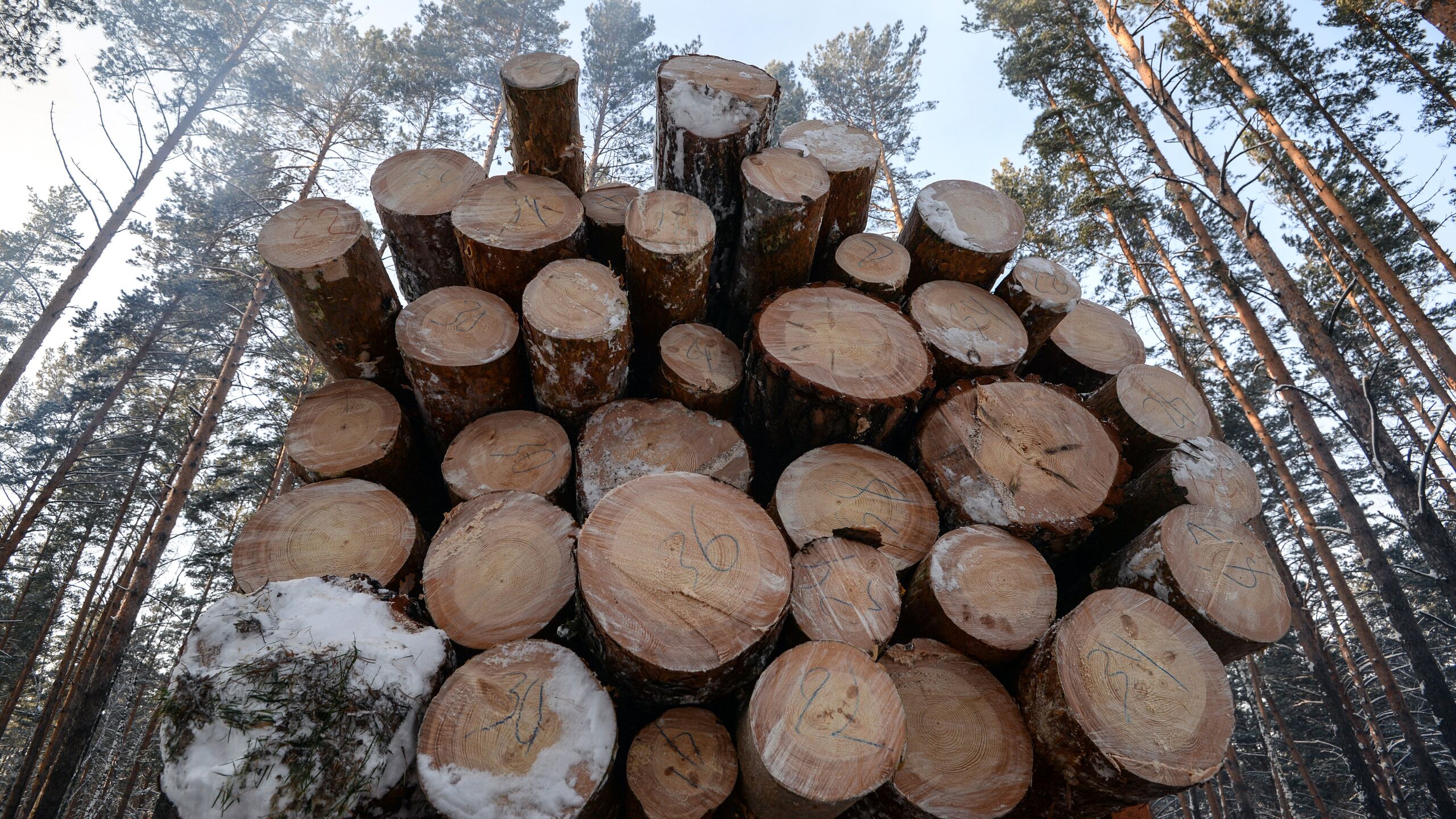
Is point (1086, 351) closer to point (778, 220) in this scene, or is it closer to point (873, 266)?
point (873, 266)

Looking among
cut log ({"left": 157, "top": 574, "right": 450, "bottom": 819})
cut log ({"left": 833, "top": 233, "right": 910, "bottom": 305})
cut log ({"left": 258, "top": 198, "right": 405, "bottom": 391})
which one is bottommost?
cut log ({"left": 157, "top": 574, "right": 450, "bottom": 819})

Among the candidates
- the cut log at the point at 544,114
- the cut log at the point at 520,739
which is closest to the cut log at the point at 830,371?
the cut log at the point at 520,739

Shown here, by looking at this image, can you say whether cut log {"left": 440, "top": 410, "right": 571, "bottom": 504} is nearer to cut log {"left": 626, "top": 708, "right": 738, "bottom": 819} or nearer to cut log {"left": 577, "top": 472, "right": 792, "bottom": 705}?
cut log {"left": 577, "top": 472, "right": 792, "bottom": 705}

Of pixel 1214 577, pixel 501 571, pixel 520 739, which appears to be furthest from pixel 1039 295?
pixel 520 739

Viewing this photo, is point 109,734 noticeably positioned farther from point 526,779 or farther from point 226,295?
point 526,779

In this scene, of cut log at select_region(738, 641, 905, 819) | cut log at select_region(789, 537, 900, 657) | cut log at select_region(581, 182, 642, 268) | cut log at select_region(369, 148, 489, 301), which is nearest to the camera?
cut log at select_region(738, 641, 905, 819)

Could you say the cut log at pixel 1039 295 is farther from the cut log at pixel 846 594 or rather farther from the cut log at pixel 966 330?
the cut log at pixel 846 594

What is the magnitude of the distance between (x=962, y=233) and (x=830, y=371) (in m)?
1.26

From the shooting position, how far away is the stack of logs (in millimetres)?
1803

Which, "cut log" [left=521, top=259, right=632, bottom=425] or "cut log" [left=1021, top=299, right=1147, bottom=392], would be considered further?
"cut log" [left=1021, top=299, right=1147, bottom=392]

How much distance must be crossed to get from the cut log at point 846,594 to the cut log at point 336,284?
2.27 m

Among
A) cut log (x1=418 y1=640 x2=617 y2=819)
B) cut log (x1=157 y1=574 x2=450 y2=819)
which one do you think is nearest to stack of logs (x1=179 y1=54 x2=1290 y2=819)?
cut log (x1=418 y1=640 x2=617 y2=819)

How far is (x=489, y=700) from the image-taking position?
5.82ft

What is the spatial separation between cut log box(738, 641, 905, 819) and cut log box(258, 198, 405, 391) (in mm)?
2460
